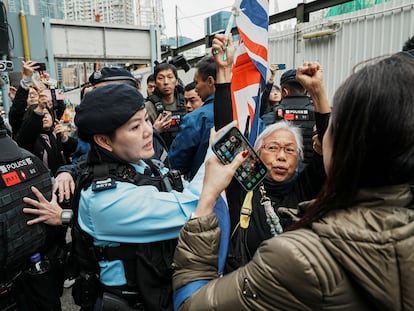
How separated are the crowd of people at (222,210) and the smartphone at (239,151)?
35 mm

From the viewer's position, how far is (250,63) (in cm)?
172

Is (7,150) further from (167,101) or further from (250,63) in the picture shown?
(167,101)

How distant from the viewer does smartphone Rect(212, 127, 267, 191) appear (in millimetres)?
1271

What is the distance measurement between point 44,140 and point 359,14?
4782 millimetres

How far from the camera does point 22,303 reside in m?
1.93

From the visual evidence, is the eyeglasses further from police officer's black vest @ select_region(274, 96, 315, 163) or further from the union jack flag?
police officer's black vest @ select_region(274, 96, 315, 163)

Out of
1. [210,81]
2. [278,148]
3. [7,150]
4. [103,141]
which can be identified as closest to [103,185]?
[103,141]

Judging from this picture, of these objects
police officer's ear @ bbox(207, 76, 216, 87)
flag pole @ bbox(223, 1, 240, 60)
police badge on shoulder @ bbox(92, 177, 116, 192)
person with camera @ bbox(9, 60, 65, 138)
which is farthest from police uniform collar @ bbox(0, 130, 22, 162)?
person with camera @ bbox(9, 60, 65, 138)

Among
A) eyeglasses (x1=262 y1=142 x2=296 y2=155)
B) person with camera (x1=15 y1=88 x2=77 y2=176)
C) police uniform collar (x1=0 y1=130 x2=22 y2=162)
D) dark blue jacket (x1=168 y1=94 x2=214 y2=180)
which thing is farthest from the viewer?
person with camera (x1=15 y1=88 x2=77 y2=176)

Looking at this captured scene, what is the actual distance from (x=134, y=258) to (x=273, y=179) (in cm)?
92

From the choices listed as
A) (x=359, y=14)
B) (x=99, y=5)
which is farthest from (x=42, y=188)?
(x=99, y=5)

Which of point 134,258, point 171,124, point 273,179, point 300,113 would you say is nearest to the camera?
point 134,258

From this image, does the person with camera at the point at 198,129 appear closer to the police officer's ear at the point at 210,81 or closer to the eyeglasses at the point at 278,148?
the police officer's ear at the point at 210,81

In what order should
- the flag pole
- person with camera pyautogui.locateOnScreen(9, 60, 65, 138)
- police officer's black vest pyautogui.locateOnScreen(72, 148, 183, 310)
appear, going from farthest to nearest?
person with camera pyautogui.locateOnScreen(9, 60, 65, 138) < the flag pole < police officer's black vest pyautogui.locateOnScreen(72, 148, 183, 310)
